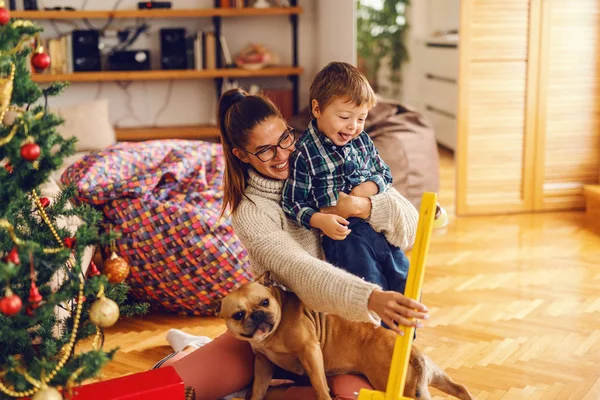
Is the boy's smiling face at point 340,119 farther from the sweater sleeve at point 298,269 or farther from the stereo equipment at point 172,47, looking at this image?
the stereo equipment at point 172,47

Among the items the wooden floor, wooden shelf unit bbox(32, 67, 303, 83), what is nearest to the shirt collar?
the wooden floor

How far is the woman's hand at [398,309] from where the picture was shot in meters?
1.57

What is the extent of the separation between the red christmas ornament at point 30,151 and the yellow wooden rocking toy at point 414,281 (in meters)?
0.76

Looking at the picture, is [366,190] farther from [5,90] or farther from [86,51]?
[86,51]

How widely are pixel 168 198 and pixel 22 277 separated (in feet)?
5.41

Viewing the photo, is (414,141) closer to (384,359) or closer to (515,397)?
(515,397)

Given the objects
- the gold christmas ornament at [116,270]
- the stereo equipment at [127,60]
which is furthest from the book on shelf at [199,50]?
the gold christmas ornament at [116,270]

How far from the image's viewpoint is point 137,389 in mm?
1746

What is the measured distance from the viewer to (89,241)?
166cm

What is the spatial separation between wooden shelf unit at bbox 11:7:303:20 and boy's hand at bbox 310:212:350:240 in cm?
400

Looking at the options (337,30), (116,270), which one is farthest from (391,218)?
(337,30)

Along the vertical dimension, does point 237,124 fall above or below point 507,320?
above

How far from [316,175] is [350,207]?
0.38 feet

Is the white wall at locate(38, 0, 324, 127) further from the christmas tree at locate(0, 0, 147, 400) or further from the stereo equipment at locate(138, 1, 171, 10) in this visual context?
the christmas tree at locate(0, 0, 147, 400)
